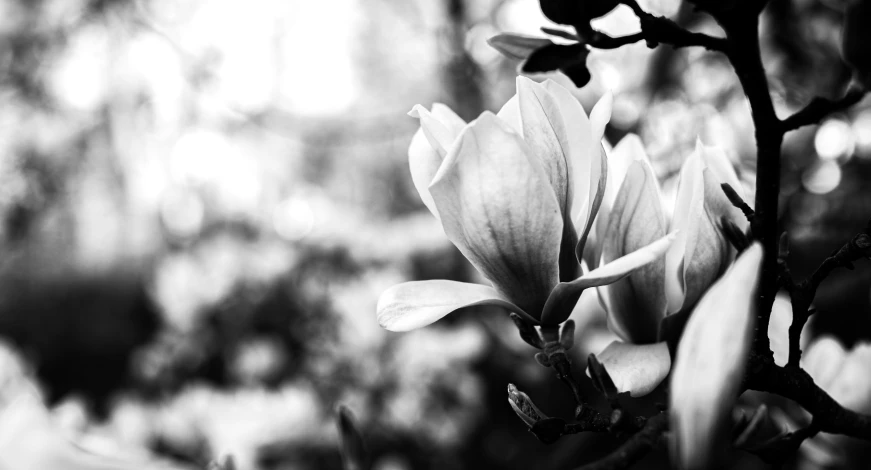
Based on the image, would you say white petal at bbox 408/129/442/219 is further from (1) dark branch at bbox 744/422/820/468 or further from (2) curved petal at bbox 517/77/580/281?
(1) dark branch at bbox 744/422/820/468

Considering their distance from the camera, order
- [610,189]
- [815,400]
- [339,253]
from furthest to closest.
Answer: [339,253] < [610,189] < [815,400]

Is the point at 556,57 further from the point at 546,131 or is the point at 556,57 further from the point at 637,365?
the point at 637,365

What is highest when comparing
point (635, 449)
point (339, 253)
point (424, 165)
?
point (424, 165)

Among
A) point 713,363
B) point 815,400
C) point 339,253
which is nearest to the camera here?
point 713,363

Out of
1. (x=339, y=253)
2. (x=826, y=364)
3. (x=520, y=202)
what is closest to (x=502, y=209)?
(x=520, y=202)

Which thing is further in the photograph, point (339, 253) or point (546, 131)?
point (339, 253)

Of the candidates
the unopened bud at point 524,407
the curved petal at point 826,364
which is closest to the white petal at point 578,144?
the unopened bud at point 524,407

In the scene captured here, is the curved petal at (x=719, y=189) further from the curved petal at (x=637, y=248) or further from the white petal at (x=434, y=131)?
the white petal at (x=434, y=131)

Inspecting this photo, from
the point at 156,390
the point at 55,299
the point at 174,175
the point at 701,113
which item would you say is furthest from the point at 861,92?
the point at 55,299
